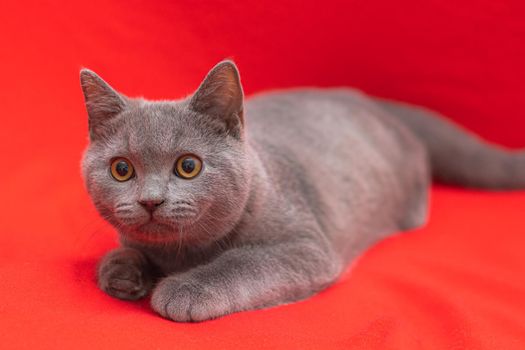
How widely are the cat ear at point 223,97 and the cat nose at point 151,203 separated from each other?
11.4 inches

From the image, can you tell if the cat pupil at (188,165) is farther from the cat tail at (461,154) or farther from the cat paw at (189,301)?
the cat tail at (461,154)

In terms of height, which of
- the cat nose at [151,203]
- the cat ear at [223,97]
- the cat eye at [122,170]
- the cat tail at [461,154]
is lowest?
the cat tail at [461,154]

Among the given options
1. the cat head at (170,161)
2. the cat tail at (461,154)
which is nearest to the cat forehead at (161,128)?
the cat head at (170,161)

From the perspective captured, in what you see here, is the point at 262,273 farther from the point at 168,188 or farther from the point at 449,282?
the point at 449,282

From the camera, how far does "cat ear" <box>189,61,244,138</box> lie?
1.51 m

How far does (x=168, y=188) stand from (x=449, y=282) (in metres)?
0.91

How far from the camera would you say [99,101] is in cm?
158

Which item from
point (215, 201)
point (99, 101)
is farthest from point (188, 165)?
point (99, 101)

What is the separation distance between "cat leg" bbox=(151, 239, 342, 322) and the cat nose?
21 cm

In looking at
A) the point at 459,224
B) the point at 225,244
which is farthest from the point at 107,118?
the point at 459,224

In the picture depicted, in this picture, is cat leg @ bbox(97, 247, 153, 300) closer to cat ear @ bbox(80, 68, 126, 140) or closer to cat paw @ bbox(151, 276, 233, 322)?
cat paw @ bbox(151, 276, 233, 322)

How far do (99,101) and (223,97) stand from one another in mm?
321

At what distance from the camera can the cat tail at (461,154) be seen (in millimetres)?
2719

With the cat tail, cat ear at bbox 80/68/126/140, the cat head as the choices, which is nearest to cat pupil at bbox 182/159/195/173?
the cat head
